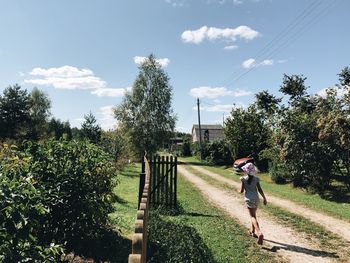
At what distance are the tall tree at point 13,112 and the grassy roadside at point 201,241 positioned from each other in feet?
147

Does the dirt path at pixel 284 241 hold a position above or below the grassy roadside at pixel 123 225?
below

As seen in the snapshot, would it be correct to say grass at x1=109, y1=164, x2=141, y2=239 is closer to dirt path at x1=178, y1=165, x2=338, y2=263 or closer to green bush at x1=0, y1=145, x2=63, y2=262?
dirt path at x1=178, y1=165, x2=338, y2=263

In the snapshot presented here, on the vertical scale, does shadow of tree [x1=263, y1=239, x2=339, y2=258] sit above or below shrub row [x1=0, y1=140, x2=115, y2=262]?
below

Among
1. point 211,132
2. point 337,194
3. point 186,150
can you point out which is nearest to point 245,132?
point 337,194

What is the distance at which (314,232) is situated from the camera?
9891mm

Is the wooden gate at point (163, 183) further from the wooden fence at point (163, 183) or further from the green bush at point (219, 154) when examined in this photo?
the green bush at point (219, 154)

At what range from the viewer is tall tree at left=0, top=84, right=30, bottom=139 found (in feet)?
169

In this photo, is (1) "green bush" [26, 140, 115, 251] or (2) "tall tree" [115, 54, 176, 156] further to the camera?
(2) "tall tree" [115, 54, 176, 156]

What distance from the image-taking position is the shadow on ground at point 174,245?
6907 mm

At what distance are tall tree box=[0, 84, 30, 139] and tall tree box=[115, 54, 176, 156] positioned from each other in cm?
1328

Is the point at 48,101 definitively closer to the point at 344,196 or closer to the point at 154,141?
the point at 154,141

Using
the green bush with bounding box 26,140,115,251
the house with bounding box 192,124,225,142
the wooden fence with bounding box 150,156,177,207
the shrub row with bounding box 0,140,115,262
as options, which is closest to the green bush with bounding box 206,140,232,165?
the wooden fence with bounding box 150,156,177,207

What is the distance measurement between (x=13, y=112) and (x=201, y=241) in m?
50.9

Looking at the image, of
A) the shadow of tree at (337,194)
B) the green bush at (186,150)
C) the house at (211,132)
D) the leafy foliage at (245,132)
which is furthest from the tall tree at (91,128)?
the house at (211,132)
